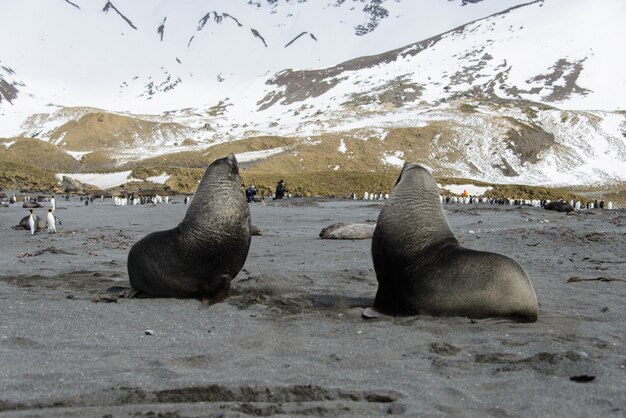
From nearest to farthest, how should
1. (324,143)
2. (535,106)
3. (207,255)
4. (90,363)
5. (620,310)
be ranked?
1. (90,363)
2. (620,310)
3. (207,255)
4. (324,143)
5. (535,106)

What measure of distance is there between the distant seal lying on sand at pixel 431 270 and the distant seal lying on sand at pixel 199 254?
71.0 inches

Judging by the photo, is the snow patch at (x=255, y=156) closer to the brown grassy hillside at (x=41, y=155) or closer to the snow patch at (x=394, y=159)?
the snow patch at (x=394, y=159)

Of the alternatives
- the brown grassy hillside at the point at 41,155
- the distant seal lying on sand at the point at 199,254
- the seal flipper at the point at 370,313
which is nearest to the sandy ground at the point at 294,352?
the seal flipper at the point at 370,313

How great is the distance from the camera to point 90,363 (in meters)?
4.52

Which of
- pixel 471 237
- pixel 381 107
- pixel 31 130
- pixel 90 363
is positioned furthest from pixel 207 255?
pixel 31 130

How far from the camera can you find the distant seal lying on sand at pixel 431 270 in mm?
6051

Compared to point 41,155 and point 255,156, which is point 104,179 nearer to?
point 255,156

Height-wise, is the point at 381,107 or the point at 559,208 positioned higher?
the point at 381,107

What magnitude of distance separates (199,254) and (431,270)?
2.76 metres

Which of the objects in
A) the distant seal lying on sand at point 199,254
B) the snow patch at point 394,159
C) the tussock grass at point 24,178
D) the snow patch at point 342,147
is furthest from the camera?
the snow patch at point 394,159

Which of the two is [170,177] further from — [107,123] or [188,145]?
[107,123]

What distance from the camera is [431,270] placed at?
6344 mm

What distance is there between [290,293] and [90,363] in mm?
3407

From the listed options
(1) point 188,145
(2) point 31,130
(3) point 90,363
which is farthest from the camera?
(2) point 31,130
